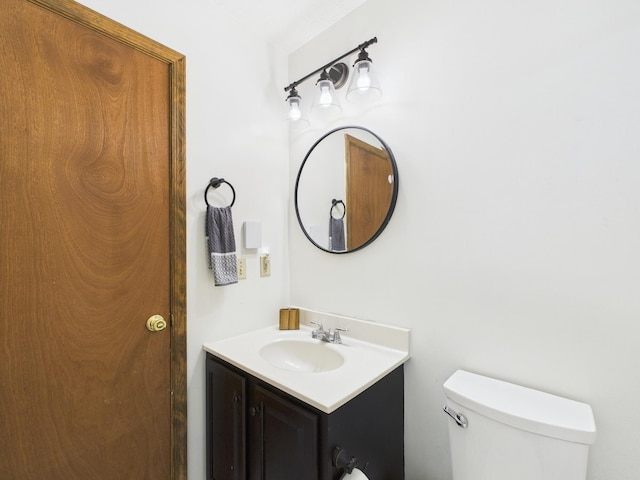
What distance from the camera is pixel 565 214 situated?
953 mm

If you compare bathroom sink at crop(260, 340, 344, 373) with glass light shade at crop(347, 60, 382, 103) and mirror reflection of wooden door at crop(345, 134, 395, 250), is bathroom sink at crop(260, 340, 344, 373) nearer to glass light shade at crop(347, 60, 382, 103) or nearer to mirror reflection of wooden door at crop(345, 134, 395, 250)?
mirror reflection of wooden door at crop(345, 134, 395, 250)

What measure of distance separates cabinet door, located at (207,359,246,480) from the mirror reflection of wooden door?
818mm

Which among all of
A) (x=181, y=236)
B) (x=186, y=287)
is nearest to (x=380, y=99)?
(x=181, y=236)

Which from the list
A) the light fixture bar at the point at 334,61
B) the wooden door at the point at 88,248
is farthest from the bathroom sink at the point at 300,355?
the light fixture bar at the point at 334,61

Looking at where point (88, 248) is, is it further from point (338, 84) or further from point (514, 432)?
point (514, 432)

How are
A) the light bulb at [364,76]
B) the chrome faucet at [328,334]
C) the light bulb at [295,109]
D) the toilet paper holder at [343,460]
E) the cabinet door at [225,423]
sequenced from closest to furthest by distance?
the toilet paper holder at [343,460]
the cabinet door at [225,423]
the light bulb at [364,76]
the chrome faucet at [328,334]
the light bulb at [295,109]

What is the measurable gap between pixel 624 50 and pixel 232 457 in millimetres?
1981

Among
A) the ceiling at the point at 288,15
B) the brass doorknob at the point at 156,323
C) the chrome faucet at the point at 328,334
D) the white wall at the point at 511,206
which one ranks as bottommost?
the chrome faucet at the point at 328,334

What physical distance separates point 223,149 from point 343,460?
139 centimetres

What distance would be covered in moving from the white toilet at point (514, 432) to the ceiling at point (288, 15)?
1770 mm

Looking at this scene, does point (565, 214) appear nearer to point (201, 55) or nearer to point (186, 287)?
point (186, 287)

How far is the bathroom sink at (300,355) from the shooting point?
139cm

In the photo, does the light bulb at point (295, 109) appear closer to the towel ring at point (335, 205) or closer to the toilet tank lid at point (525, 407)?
the towel ring at point (335, 205)

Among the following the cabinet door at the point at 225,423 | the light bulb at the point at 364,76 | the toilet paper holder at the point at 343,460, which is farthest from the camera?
the light bulb at the point at 364,76
